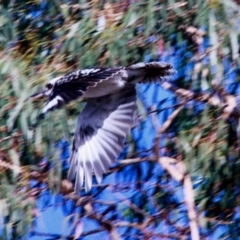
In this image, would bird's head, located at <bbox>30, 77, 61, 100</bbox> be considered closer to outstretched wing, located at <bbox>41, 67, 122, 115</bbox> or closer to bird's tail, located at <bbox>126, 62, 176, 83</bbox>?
outstretched wing, located at <bbox>41, 67, 122, 115</bbox>

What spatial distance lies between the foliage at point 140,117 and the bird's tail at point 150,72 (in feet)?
0.23

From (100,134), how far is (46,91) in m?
0.43

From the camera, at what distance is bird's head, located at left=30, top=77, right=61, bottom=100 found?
4738mm

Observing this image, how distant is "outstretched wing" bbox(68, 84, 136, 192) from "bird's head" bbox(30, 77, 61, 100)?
197 mm

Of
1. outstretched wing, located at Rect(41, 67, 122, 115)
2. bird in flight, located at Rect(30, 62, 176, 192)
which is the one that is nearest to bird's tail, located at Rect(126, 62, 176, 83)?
bird in flight, located at Rect(30, 62, 176, 192)

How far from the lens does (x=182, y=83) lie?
5250 mm

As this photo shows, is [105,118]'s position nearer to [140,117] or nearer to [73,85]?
[140,117]

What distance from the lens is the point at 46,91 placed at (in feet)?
15.7

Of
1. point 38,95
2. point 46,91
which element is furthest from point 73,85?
point 38,95

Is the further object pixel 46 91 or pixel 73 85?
pixel 46 91

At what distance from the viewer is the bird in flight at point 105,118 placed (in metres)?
4.96

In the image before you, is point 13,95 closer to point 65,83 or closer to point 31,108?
point 31,108

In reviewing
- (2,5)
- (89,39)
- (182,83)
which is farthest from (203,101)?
(2,5)

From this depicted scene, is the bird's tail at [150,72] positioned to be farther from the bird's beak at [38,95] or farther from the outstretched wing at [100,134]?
the bird's beak at [38,95]
